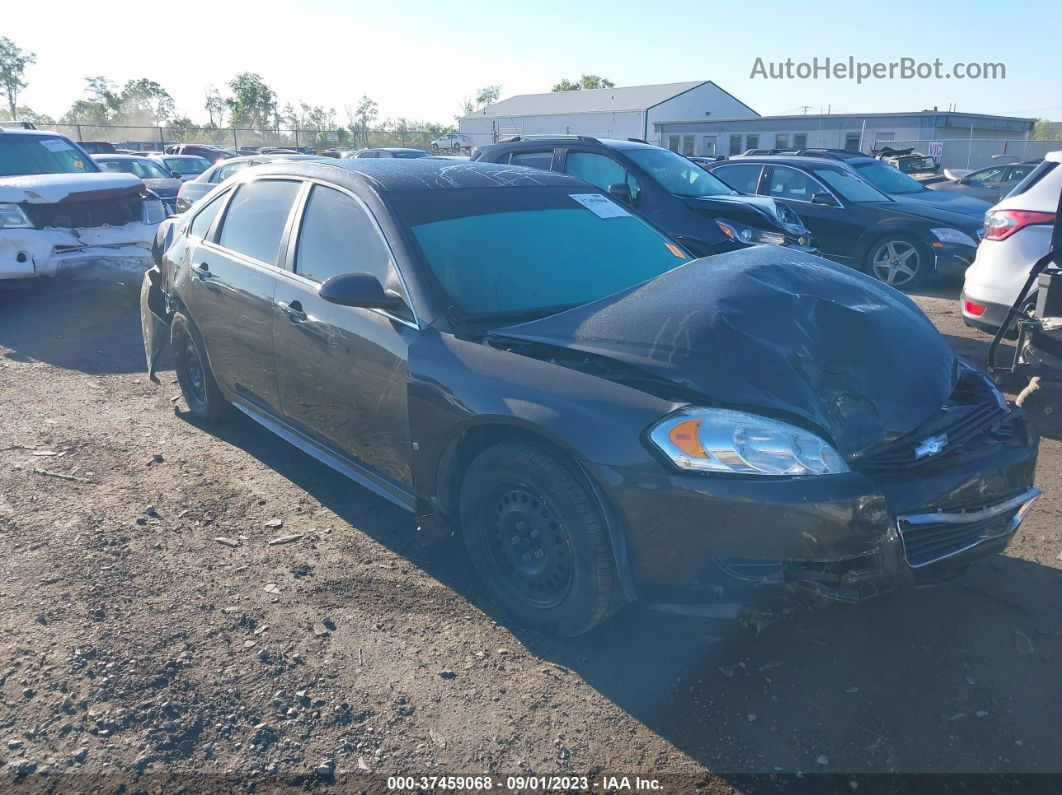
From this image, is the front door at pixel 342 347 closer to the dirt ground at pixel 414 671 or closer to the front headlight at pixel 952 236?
the dirt ground at pixel 414 671

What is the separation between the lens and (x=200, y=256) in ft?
16.5

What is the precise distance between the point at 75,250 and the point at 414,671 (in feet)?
25.3

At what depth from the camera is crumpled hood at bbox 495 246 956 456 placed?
290 centimetres

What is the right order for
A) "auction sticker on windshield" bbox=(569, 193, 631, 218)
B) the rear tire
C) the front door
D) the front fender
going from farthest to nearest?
the front fender < the rear tire < "auction sticker on windshield" bbox=(569, 193, 631, 218) < the front door

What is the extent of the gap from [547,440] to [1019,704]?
72.3 inches

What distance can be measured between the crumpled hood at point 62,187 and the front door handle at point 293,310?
593cm

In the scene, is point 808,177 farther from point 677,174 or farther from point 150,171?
point 150,171

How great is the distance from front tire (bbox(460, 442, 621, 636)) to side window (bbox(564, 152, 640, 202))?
607 cm

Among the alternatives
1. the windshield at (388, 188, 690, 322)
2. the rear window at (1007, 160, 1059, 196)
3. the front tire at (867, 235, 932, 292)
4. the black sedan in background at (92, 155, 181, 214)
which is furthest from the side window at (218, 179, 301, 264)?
the black sedan in background at (92, 155, 181, 214)

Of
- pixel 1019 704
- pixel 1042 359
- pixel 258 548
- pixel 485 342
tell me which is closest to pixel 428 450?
pixel 485 342

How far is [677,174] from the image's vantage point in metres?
8.92

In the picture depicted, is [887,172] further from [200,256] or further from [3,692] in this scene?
[3,692]

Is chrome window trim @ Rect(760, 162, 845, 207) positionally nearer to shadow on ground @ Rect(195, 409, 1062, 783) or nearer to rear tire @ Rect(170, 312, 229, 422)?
shadow on ground @ Rect(195, 409, 1062, 783)

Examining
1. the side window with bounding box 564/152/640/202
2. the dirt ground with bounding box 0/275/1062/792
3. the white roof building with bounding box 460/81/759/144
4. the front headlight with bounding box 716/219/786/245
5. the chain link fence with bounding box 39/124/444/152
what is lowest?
the dirt ground with bounding box 0/275/1062/792
